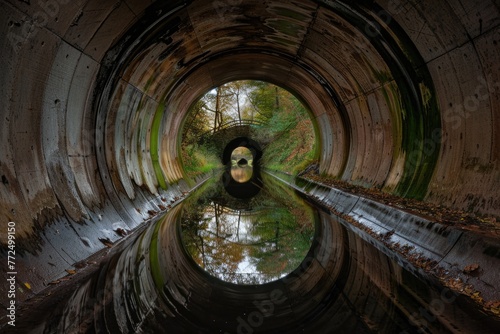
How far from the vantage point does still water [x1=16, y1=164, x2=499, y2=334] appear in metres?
3.49

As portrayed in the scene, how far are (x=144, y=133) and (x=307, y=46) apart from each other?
5.23m

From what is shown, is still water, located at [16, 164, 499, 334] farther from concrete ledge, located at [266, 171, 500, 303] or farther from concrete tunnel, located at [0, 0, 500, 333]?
concrete ledge, located at [266, 171, 500, 303]

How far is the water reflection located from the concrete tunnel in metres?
0.54

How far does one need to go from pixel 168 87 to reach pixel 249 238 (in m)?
6.63

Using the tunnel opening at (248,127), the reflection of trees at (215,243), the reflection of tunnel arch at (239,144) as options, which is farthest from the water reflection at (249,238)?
the reflection of tunnel arch at (239,144)

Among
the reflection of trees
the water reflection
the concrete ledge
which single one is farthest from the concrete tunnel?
the concrete ledge

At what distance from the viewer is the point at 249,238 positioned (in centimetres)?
798

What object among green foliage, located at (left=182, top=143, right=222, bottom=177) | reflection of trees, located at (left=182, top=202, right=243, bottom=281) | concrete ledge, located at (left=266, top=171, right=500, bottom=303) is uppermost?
green foliage, located at (left=182, top=143, right=222, bottom=177)

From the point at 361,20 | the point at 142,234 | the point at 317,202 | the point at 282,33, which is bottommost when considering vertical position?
the point at 317,202

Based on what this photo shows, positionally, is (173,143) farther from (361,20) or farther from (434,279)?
(434,279)

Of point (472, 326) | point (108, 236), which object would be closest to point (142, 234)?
point (108, 236)

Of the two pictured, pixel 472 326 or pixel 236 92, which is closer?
pixel 472 326

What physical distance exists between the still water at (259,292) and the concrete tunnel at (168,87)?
92 mm

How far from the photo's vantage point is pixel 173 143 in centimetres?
1833
